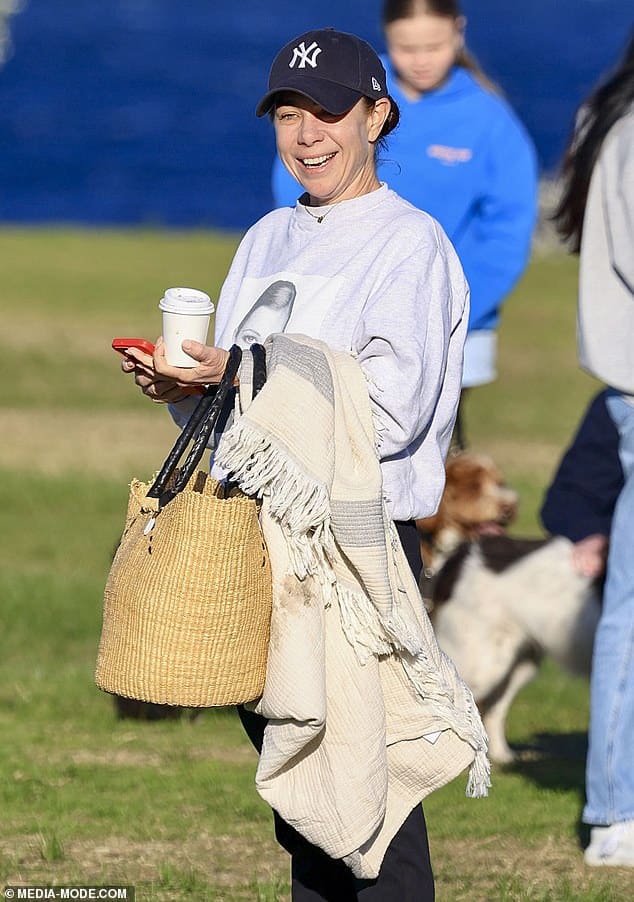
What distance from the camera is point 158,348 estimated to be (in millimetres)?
3125

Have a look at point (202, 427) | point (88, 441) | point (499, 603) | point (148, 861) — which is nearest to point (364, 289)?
point (202, 427)

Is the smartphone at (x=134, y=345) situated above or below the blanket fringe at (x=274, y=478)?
above

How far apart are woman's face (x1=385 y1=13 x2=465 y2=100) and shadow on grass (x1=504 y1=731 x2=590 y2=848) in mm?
2615

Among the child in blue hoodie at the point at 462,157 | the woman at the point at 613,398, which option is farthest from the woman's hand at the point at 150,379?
the child in blue hoodie at the point at 462,157

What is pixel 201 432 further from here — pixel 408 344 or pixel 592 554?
pixel 592 554

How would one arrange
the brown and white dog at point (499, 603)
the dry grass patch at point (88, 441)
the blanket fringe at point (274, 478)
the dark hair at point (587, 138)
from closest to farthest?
1. the blanket fringe at point (274, 478)
2. the dark hair at point (587, 138)
3. the brown and white dog at point (499, 603)
4. the dry grass patch at point (88, 441)

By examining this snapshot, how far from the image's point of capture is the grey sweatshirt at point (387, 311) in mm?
3129

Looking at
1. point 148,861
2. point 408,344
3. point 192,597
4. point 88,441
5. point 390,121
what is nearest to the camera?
point 192,597

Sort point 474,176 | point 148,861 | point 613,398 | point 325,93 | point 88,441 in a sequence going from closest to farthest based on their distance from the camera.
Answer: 1. point 325,93
2. point 148,861
3. point 613,398
4. point 474,176
5. point 88,441

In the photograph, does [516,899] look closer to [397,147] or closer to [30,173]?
[397,147]

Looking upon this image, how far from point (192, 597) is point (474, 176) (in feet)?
11.5

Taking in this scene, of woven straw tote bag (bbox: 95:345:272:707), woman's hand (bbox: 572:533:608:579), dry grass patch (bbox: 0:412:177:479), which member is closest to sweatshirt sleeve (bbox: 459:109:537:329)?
woman's hand (bbox: 572:533:608:579)

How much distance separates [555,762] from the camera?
20.4 ft

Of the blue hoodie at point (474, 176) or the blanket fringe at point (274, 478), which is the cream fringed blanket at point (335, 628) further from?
the blue hoodie at point (474, 176)
